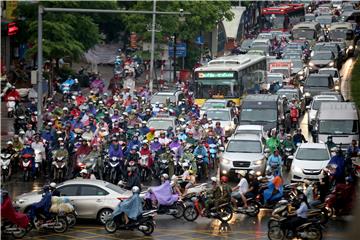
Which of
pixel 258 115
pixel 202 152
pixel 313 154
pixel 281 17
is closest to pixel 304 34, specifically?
pixel 281 17

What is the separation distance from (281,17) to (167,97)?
45.9 m

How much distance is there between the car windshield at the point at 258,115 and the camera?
37531 millimetres

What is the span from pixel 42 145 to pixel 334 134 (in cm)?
995

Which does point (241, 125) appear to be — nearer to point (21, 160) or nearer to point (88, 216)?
point (21, 160)

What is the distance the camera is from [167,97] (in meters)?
42.7

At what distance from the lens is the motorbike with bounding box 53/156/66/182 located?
2958cm

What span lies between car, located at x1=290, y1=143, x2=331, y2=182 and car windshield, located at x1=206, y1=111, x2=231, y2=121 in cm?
820

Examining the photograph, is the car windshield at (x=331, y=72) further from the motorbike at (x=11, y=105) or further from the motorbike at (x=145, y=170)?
the motorbike at (x=145, y=170)

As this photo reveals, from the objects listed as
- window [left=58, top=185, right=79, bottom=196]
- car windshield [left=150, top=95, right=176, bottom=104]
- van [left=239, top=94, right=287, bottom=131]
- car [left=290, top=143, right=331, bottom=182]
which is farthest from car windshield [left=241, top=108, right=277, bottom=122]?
window [left=58, top=185, right=79, bottom=196]

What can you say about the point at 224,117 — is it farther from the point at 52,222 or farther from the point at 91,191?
the point at 52,222

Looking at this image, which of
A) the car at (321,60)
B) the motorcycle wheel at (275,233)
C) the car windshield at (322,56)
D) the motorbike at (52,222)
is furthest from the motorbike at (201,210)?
→ the car windshield at (322,56)

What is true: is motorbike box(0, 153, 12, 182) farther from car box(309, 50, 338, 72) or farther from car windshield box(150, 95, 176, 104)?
car box(309, 50, 338, 72)

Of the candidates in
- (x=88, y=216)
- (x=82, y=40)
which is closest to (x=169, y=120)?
(x=88, y=216)

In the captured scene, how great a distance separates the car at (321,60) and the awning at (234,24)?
1656cm
